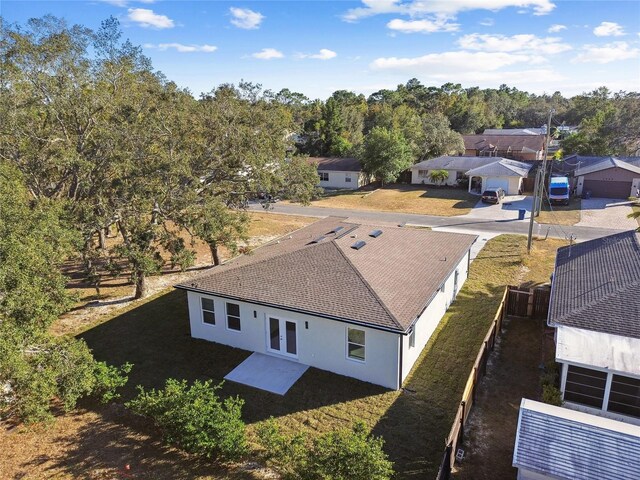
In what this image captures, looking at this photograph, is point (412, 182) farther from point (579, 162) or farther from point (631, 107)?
point (631, 107)

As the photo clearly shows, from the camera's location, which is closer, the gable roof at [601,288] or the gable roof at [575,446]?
the gable roof at [575,446]

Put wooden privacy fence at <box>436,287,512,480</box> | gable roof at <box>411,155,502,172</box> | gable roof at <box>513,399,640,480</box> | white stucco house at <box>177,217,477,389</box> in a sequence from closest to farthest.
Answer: gable roof at <box>513,399,640,480</box>, wooden privacy fence at <box>436,287,512,480</box>, white stucco house at <box>177,217,477,389</box>, gable roof at <box>411,155,502,172</box>

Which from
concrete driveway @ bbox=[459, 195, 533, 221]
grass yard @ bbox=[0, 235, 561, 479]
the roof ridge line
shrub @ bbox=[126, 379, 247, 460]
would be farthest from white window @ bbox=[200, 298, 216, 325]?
concrete driveway @ bbox=[459, 195, 533, 221]

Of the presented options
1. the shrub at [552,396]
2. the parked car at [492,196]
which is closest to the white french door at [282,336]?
the shrub at [552,396]

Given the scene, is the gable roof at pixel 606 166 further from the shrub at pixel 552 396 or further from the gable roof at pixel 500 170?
the shrub at pixel 552 396

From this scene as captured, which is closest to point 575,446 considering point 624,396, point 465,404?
point 465,404

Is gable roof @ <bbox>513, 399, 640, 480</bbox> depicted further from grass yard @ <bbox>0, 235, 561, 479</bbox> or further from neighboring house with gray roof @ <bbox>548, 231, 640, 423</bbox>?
grass yard @ <bbox>0, 235, 561, 479</bbox>
